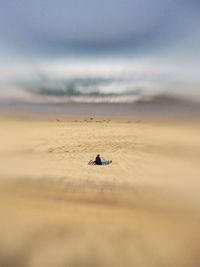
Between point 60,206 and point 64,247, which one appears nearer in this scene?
point 64,247

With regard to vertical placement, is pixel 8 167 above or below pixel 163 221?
above

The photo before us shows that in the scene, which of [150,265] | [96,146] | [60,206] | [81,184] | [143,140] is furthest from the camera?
[96,146]

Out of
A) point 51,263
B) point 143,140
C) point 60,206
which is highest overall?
point 143,140

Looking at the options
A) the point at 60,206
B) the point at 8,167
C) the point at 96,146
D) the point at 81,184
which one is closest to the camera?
the point at 60,206

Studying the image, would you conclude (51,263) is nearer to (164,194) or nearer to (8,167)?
(164,194)

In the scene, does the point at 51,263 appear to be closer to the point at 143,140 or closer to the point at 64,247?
the point at 64,247

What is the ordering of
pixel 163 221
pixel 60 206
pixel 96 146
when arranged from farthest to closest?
1. pixel 96 146
2. pixel 60 206
3. pixel 163 221

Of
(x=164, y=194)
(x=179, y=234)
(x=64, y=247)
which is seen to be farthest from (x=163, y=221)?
(x=64, y=247)

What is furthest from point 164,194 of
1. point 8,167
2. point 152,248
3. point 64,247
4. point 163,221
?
point 8,167

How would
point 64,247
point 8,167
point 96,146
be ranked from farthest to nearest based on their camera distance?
point 96,146, point 8,167, point 64,247
